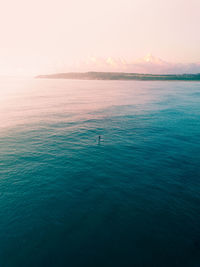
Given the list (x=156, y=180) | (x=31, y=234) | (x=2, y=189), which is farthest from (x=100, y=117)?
(x=31, y=234)

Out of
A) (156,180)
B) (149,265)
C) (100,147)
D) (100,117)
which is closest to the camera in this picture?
(149,265)

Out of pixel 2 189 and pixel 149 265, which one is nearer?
pixel 149 265

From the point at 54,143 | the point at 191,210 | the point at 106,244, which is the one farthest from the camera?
the point at 54,143

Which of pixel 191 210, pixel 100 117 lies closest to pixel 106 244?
pixel 191 210

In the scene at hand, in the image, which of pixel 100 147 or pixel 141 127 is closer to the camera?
pixel 100 147

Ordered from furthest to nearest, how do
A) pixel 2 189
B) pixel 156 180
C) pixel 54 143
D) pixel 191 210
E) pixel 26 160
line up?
pixel 54 143 < pixel 26 160 < pixel 156 180 < pixel 2 189 < pixel 191 210

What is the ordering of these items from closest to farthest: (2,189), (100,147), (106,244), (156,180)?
(106,244)
(2,189)
(156,180)
(100,147)

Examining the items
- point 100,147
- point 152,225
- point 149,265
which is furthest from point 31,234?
point 100,147

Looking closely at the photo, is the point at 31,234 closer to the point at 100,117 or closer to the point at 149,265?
the point at 149,265

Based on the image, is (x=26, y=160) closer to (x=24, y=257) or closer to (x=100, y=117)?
(x=24, y=257)
